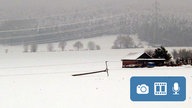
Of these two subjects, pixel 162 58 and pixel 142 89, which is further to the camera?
pixel 162 58

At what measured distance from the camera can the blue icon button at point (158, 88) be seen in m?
2.40

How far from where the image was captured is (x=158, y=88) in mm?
2408

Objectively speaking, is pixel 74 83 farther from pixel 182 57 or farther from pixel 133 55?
pixel 182 57

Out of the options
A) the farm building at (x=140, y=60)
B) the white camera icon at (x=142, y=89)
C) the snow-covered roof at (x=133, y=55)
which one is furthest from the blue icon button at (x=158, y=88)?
the snow-covered roof at (x=133, y=55)

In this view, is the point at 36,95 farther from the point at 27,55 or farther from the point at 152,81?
the point at 152,81

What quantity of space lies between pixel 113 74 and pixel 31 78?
2.84ft

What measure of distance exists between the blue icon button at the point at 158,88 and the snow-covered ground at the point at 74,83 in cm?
8

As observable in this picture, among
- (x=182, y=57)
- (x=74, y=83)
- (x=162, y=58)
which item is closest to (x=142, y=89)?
(x=162, y=58)

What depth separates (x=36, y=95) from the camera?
301 centimetres

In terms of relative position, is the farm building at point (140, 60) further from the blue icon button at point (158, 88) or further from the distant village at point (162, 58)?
the blue icon button at point (158, 88)

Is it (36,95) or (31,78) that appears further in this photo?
(31,78)

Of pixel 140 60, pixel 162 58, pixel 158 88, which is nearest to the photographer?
pixel 158 88

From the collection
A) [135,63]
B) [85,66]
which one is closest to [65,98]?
[85,66]

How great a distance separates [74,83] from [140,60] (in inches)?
24.9
